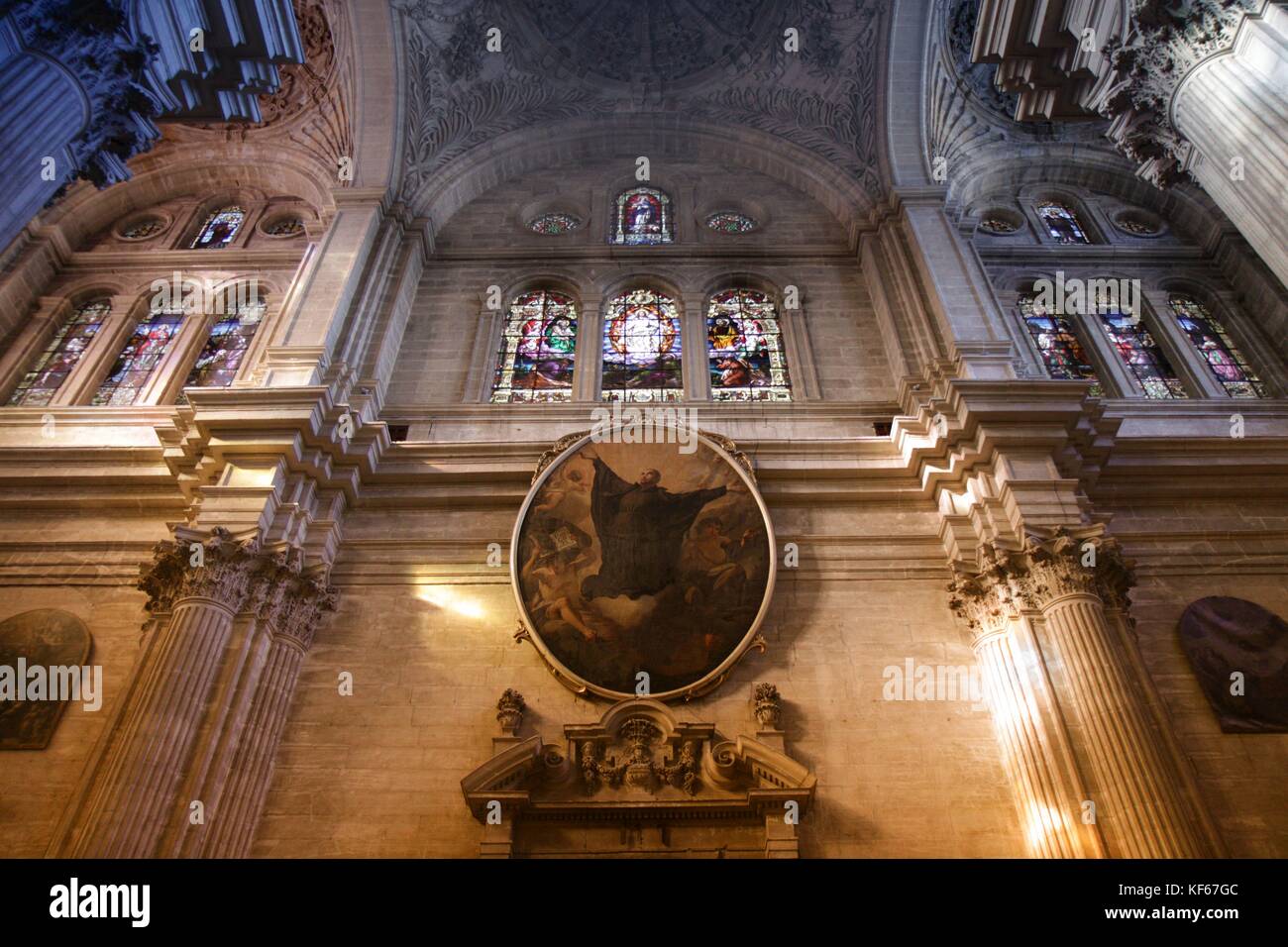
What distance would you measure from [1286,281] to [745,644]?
19.0 ft

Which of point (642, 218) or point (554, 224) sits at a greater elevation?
point (642, 218)

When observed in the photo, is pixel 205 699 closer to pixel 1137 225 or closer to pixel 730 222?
pixel 730 222

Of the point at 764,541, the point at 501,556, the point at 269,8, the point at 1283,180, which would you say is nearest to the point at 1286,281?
the point at 1283,180

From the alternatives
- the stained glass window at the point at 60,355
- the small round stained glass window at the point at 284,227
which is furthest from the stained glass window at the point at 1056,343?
the stained glass window at the point at 60,355

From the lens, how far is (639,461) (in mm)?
10914

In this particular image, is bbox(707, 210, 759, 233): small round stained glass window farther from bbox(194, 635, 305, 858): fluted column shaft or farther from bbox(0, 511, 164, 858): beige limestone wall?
bbox(194, 635, 305, 858): fluted column shaft

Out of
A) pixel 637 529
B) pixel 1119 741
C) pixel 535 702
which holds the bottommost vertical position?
pixel 1119 741

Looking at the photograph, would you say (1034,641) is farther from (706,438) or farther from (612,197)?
(612,197)

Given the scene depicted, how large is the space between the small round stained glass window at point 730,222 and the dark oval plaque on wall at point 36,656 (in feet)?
36.3

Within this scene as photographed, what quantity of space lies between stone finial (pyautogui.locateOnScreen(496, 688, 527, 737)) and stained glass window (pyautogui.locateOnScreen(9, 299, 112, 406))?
8.63 meters

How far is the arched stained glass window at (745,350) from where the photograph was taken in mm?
13031

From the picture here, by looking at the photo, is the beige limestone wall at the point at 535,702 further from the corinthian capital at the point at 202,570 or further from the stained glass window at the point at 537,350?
the stained glass window at the point at 537,350

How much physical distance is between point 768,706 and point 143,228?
46.8ft

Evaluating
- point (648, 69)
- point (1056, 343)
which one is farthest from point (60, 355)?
point (1056, 343)
